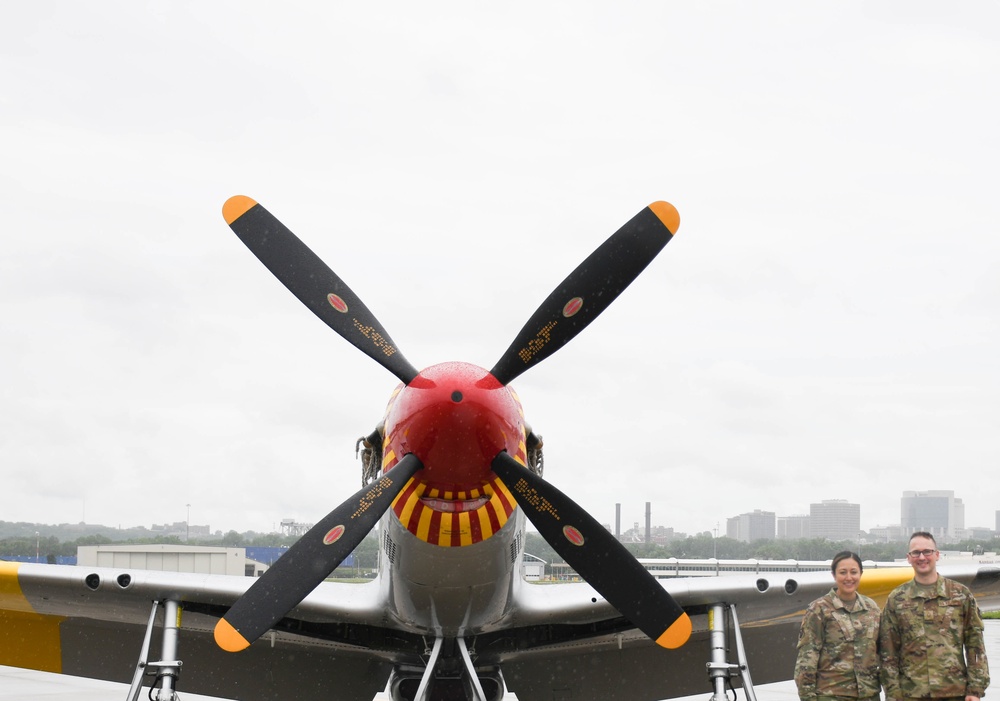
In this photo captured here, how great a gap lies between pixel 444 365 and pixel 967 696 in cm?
366

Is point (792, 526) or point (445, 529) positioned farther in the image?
point (792, 526)

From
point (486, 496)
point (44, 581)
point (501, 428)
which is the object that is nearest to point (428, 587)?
point (486, 496)

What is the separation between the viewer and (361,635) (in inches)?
361

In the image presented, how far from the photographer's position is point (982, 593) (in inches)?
369

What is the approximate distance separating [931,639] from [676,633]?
1559 millimetres

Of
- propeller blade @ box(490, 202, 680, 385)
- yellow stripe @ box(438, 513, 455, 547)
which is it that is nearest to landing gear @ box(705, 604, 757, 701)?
yellow stripe @ box(438, 513, 455, 547)

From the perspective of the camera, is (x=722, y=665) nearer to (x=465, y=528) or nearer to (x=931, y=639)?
(x=931, y=639)

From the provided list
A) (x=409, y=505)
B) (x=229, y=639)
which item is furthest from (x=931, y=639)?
(x=229, y=639)

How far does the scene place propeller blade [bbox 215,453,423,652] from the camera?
239 inches

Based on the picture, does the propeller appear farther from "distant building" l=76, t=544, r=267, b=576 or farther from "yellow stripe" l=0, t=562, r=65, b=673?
"distant building" l=76, t=544, r=267, b=576

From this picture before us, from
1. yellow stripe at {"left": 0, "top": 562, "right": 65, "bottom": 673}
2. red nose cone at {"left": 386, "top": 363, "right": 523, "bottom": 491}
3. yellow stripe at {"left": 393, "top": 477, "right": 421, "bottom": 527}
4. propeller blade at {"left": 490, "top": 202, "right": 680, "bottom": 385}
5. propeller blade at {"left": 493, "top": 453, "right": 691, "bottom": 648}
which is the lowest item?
yellow stripe at {"left": 0, "top": 562, "right": 65, "bottom": 673}

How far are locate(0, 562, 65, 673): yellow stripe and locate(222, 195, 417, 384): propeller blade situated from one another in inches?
173

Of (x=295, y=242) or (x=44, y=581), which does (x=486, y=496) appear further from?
(x=44, y=581)

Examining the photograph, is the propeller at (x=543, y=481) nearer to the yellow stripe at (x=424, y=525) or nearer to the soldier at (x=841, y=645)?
the yellow stripe at (x=424, y=525)
